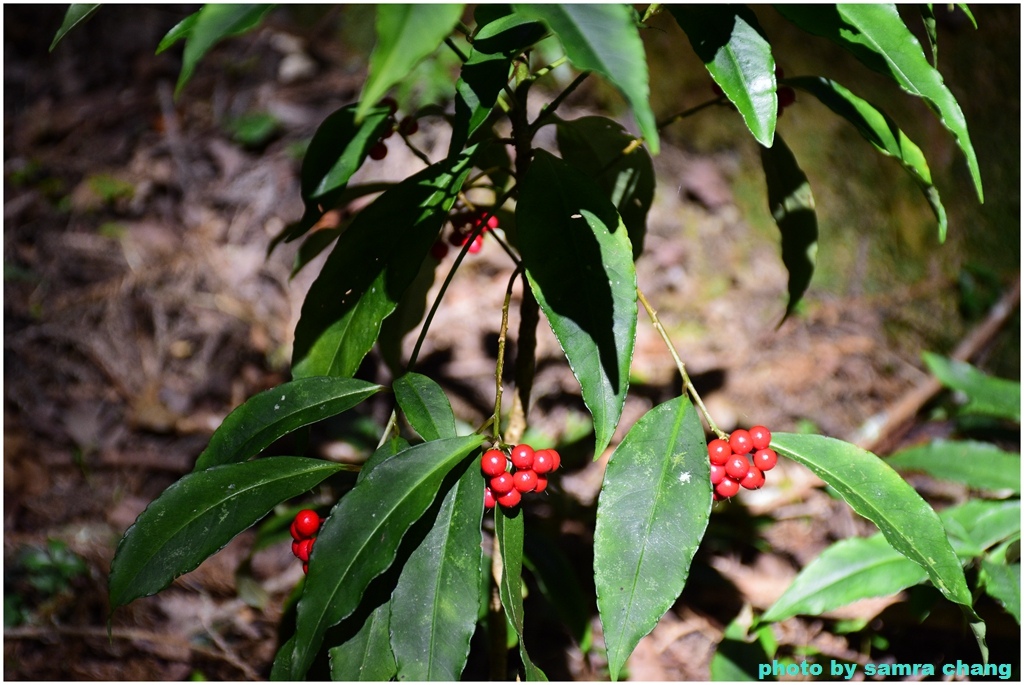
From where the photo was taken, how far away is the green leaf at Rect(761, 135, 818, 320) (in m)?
1.04

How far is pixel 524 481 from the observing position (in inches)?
30.7

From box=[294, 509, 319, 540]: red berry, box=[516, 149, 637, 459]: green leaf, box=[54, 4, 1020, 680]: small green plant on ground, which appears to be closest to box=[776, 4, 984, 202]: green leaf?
box=[54, 4, 1020, 680]: small green plant on ground

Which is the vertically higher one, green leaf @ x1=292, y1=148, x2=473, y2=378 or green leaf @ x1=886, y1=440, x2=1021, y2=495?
green leaf @ x1=292, y1=148, x2=473, y2=378

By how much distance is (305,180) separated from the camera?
3.15 ft

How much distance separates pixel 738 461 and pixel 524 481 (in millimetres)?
259

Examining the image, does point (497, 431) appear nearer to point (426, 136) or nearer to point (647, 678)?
point (647, 678)

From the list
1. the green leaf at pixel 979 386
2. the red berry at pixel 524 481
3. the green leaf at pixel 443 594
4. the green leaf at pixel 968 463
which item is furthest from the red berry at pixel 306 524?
the green leaf at pixel 979 386

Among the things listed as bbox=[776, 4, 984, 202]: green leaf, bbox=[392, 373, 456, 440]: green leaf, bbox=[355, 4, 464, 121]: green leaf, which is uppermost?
bbox=[355, 4, 464, 121]: green leaf

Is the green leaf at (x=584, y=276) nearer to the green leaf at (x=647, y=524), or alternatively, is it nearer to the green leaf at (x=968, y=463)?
the green leaf at (x=647, y=524)

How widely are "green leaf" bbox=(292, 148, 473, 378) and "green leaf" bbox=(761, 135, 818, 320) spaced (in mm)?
478

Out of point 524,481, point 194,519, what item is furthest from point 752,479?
point 194,519

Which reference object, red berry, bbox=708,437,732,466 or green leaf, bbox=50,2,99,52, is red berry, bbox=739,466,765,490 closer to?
red berry, bbox=708,437,732,466

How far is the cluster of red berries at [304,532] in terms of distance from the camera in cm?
86

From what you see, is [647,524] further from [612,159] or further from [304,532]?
[612,159]
